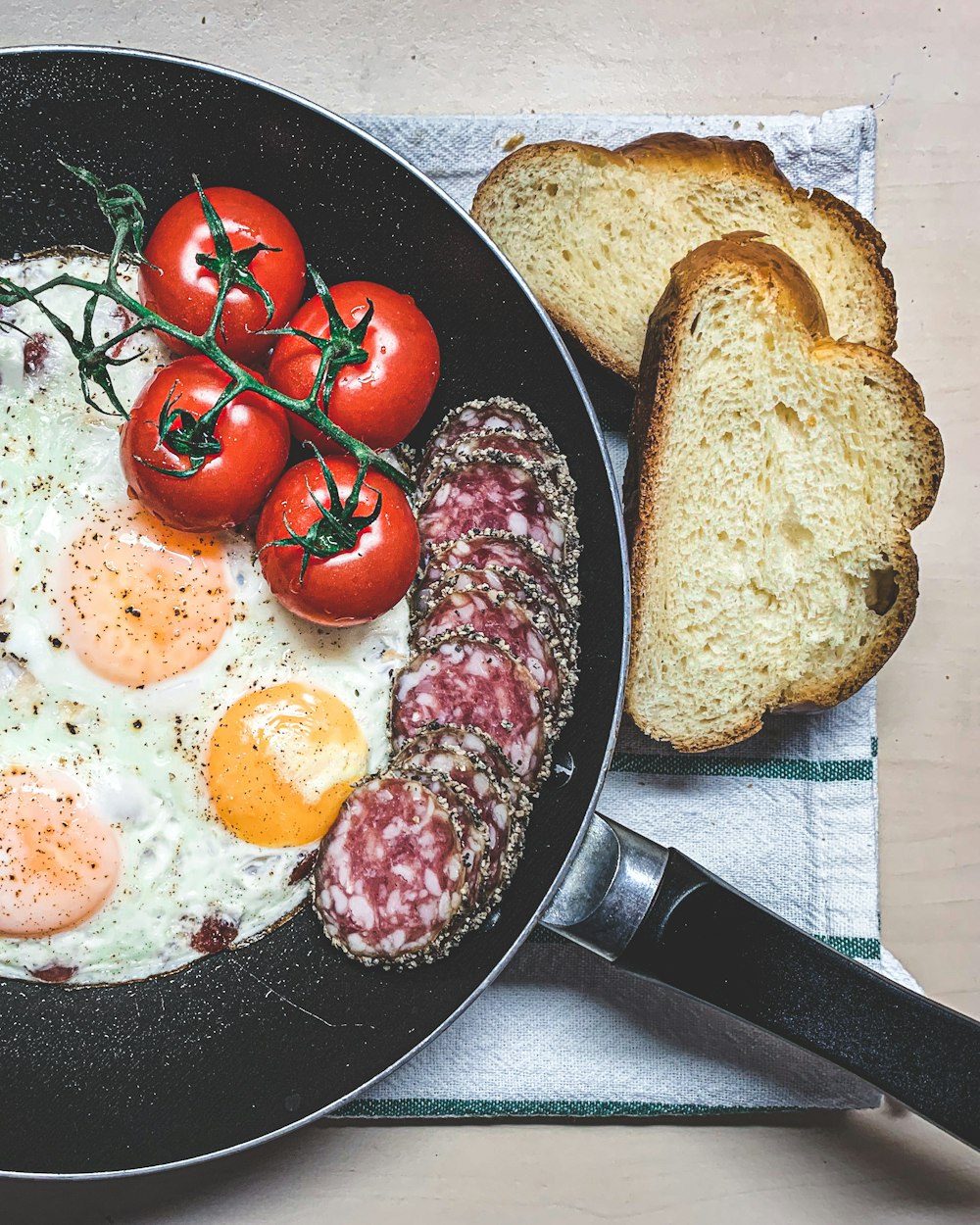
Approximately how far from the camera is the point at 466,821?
4.99ft

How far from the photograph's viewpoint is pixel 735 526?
5.59 ft

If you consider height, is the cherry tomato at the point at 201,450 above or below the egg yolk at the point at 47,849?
above

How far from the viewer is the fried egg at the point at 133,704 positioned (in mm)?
1632

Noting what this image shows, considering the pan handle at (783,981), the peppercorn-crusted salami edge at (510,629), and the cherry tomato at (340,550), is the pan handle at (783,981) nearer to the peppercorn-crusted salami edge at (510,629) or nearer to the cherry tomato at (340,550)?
the peppercorn-crusted salami edge at (510,629)

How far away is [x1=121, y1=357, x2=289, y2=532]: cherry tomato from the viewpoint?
1.48m

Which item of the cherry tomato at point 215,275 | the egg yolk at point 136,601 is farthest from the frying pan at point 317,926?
the egg yolk at point 136,601

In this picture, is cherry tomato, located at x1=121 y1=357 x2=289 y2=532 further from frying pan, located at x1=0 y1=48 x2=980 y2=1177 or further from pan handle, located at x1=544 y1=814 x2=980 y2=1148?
pan handle, located at x1=544 y1=814 x2=980 y2=1148

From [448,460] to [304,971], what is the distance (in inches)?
31.8

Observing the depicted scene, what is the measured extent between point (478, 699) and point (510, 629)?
109mm

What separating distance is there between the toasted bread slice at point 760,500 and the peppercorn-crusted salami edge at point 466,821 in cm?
35

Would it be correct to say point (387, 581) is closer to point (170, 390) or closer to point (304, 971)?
point (170, 390)

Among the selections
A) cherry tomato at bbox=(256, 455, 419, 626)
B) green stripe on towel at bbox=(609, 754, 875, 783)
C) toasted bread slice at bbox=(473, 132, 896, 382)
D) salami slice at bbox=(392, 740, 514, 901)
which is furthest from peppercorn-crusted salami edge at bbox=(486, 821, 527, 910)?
toasted bread slice at bbox=(473, 132, 896, 382)

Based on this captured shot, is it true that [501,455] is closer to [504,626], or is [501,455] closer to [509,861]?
[504,626]

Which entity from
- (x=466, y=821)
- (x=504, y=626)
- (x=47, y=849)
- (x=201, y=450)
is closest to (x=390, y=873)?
(x=466, y=821)
